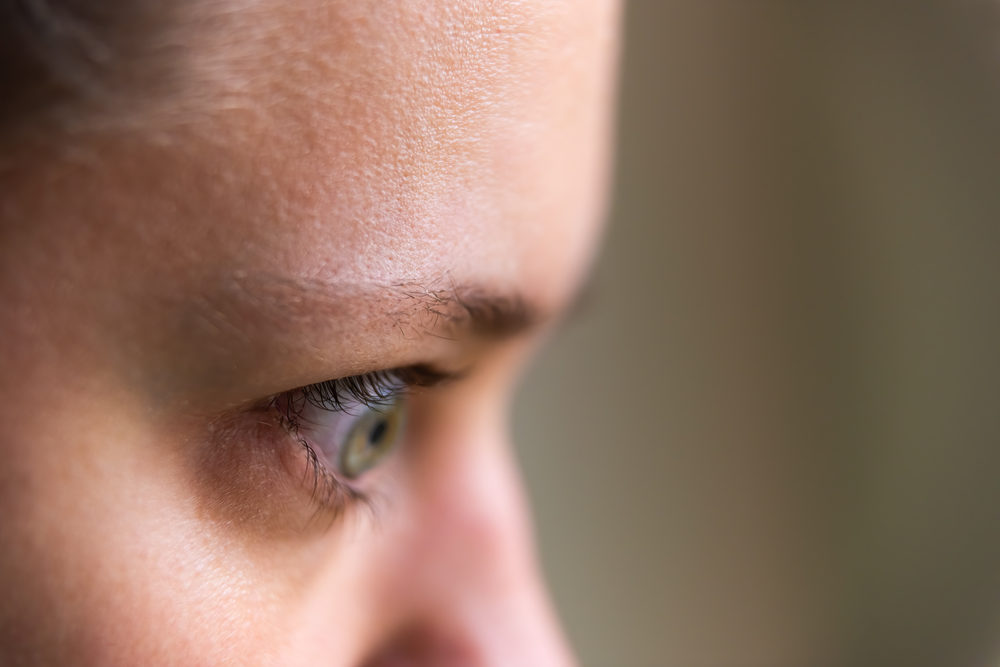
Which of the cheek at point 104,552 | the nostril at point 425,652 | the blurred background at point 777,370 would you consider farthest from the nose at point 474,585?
the blurred background at point 777,370

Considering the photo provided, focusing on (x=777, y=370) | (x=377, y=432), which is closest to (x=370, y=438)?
(x=377, y=432)

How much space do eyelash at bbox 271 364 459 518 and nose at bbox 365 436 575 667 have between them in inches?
2.6

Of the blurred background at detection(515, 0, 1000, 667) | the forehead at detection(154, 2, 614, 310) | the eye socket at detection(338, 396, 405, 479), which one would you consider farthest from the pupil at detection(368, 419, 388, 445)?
the blurred background at detection(515, 0, 1000, 667)

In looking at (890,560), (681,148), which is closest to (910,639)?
(890,560)

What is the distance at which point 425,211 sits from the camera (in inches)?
11.7

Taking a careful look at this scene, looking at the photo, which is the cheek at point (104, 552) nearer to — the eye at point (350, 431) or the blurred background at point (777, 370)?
the eye at point (350, 431)

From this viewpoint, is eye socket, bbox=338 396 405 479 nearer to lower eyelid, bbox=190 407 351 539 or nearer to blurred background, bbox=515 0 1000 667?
lower eyelid, bbox=190 407 351 539

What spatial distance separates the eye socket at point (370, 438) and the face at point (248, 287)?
0.04 metres

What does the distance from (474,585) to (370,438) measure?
92 millimetres

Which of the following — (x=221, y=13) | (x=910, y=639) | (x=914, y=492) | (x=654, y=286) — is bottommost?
(x=910, y=639)

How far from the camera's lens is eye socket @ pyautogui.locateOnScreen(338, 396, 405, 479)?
395mm

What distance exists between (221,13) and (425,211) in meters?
0.08

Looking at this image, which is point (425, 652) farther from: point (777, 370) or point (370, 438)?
point (777, 370)

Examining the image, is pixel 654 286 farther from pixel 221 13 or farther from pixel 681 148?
pixel 221 13
